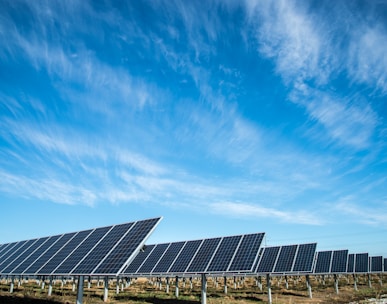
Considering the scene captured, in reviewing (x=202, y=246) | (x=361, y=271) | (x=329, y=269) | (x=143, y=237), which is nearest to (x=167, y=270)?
(x=202, y=246)

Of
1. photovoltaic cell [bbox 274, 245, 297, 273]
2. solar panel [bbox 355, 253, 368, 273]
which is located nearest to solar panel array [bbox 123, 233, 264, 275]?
photovoltaic cell [bbox 274, 245, 297, 273]

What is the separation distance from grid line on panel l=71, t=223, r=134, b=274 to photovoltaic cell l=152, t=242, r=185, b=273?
8933 millimetres

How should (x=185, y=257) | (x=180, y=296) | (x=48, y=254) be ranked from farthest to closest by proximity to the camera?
(x=180, y=296) < (x=185, y=257) < (x=48, y=254)

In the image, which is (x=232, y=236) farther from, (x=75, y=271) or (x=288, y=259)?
(x=75, y=271)

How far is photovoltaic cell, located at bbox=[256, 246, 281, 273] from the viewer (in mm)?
34975

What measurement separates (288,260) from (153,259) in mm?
17041

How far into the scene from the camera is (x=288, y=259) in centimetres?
3631

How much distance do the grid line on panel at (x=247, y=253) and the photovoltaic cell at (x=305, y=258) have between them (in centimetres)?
1113

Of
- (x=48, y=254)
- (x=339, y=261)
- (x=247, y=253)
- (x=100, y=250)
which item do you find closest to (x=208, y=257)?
(x=247, y=253)

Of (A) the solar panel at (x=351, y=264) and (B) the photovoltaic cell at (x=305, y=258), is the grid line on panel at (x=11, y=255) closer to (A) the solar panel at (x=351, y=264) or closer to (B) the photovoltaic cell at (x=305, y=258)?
(B) the photovoltaic cell at (x=305, y=258)

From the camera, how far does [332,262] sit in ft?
147

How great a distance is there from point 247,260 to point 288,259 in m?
16.1

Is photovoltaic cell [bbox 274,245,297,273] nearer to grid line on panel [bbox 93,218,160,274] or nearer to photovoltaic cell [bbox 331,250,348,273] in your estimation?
photovoltaic cell [bbox 331,250,348,273]

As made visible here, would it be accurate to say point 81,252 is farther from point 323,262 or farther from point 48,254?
point 323,262
